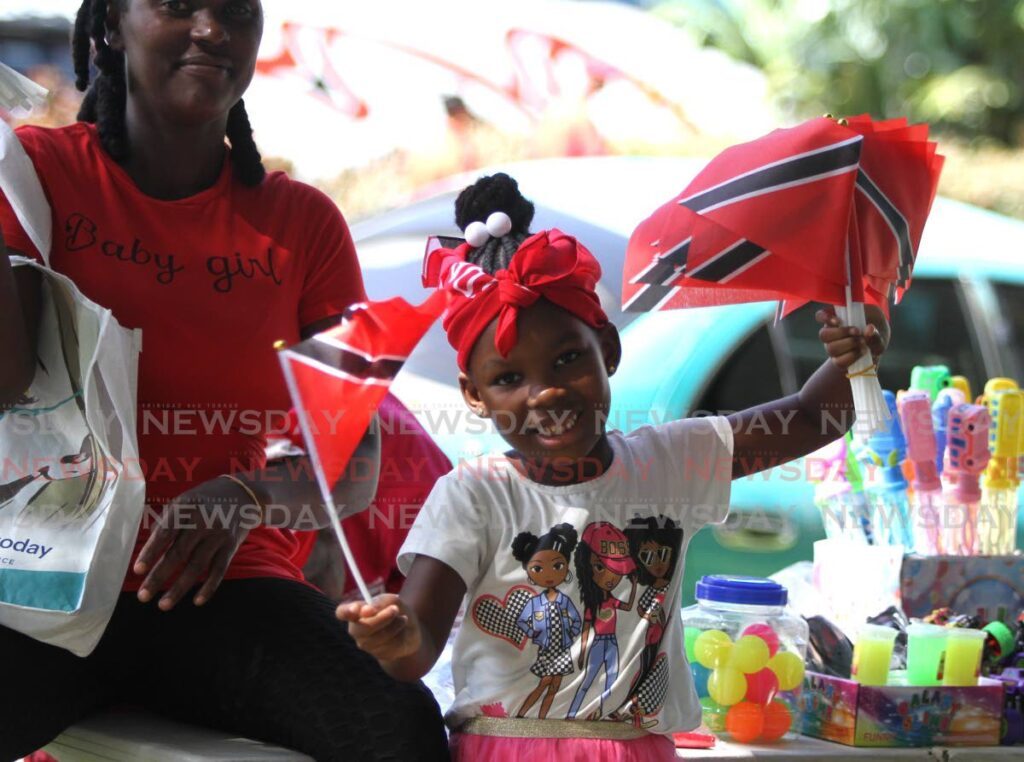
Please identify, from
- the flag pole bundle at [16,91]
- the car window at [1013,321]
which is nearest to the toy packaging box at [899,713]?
the flag pole bundle at [16,91]

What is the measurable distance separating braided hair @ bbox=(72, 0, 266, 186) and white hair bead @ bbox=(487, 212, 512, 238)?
0.44 metres

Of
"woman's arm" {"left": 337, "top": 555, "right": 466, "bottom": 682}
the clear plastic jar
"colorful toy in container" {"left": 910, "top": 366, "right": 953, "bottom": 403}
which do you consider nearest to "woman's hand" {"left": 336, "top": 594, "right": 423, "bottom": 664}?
"woman's arm" {"left": 337, "top": 555, "right": 466, "bottom": 682}

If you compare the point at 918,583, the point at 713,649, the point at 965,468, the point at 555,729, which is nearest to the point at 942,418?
the point at 965,468

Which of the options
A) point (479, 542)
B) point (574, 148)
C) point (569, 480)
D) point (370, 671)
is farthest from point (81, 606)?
point (574, 148)

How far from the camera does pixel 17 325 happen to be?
1966mm

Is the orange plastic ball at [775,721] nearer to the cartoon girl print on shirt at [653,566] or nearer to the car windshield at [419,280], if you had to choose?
the cartoon girl print on shirt at [653,566]

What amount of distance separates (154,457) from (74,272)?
31 cm

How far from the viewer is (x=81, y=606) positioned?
1.97 m

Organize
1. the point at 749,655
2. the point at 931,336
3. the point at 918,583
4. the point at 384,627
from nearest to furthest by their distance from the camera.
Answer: the point at 384,627 → the point at 749,655 → the point at 918,583 → the point at 931,336

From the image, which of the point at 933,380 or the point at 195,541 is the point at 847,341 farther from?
the point at 933,380

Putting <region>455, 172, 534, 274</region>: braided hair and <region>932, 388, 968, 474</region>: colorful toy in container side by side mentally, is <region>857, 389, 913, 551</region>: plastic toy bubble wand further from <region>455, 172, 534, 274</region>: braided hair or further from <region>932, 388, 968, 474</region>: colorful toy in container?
<region>455, 172, 534, 274</region>: braided hair

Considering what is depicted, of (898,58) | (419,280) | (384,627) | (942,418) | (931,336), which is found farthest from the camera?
(898,58)

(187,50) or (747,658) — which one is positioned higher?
(187,50)

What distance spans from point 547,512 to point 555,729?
0.32 metres
